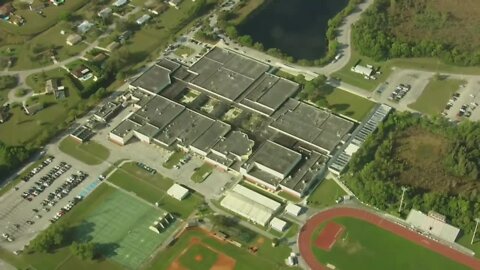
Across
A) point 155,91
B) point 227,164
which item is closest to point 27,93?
point 155,91

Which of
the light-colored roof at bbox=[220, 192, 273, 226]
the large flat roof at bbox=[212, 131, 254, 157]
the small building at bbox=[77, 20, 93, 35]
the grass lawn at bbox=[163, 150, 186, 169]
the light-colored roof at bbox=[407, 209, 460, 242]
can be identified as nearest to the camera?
the light-colored roof at bbox=[407, 209, 460, 242]

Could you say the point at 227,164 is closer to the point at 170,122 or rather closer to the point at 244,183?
the point at 244,183

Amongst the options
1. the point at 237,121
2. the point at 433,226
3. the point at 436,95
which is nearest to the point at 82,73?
the point at 237,121

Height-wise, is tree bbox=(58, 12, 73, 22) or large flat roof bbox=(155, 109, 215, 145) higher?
tree bbox=(58, 12, 73, 22)

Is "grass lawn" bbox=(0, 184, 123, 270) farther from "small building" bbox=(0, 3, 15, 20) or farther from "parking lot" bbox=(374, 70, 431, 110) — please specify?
"small building" bbox=(0, 3, 15, 20)

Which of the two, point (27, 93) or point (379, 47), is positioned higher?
point (379, 47)

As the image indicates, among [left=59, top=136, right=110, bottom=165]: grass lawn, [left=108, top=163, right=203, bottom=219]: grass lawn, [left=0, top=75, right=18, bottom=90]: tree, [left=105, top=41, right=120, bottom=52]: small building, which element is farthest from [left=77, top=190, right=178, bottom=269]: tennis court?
[left=105, top=41, right=120, bottom=52]: small building

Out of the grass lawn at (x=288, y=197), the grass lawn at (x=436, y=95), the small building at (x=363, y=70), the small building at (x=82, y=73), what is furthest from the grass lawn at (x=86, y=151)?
the grass lawn at (x=436, y=95)
